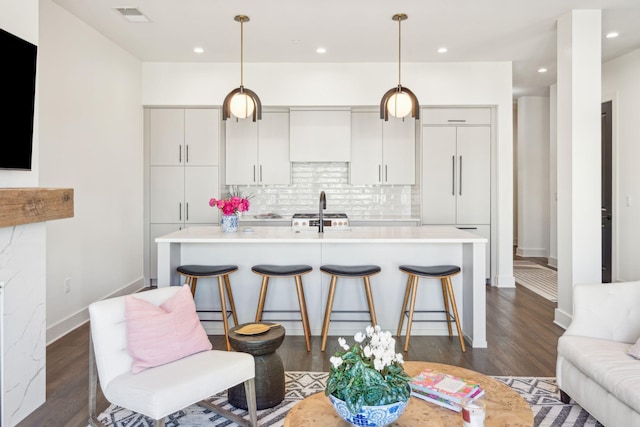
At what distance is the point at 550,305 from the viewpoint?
498 centimetres

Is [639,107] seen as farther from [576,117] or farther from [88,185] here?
[88,185]

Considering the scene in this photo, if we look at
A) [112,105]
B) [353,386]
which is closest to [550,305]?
[353,386]

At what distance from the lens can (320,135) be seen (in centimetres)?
596

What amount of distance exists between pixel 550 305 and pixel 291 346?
3053 millimetres

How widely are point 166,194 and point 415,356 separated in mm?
3853

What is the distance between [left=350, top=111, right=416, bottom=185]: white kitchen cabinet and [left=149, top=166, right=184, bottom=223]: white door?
2.26 m

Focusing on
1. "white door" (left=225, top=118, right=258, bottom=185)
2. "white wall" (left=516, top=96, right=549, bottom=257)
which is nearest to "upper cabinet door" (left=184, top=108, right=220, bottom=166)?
"white door" (left=225, top=118, right=258, bottom=185)

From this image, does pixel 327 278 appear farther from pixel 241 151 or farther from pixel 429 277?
pixel 241 151

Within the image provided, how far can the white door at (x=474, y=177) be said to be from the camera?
19.5 ft

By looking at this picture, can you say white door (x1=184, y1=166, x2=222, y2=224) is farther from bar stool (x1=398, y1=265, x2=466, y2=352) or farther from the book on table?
the book on table

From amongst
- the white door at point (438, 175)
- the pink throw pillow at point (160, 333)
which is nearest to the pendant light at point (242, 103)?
the pink throw pillow at point (160, 333)

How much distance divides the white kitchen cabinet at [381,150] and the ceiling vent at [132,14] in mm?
2812

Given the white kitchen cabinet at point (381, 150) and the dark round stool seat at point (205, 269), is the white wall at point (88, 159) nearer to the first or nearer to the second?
the dark round stool seat at point (205, 269)

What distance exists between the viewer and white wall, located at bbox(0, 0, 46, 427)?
2.38 meters
